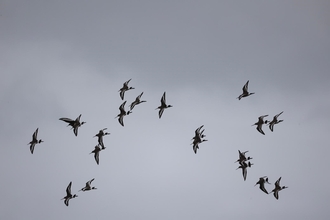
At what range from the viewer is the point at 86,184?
58750mm

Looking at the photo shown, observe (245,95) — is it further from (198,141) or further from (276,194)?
(276,194)

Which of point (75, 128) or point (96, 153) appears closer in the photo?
point (75, 128)

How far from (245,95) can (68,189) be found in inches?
919

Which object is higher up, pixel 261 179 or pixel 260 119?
pixel 260 119

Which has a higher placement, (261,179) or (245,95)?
(245,95)

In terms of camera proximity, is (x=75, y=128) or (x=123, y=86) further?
(x=123, y=86)

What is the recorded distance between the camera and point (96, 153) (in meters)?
59.5

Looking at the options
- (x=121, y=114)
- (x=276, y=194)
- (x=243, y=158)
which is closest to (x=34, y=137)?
(x=121, y=114)

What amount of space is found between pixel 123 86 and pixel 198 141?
1134 centimetres

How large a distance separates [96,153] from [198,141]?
489 inches

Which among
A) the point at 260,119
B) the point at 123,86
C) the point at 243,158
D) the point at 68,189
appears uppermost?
the point at 123,86

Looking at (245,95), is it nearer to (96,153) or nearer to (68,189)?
(96,153)

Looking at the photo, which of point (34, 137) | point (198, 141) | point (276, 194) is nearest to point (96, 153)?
point (34, 137)

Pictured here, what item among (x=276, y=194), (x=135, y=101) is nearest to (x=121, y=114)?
(x=135, y=101)
